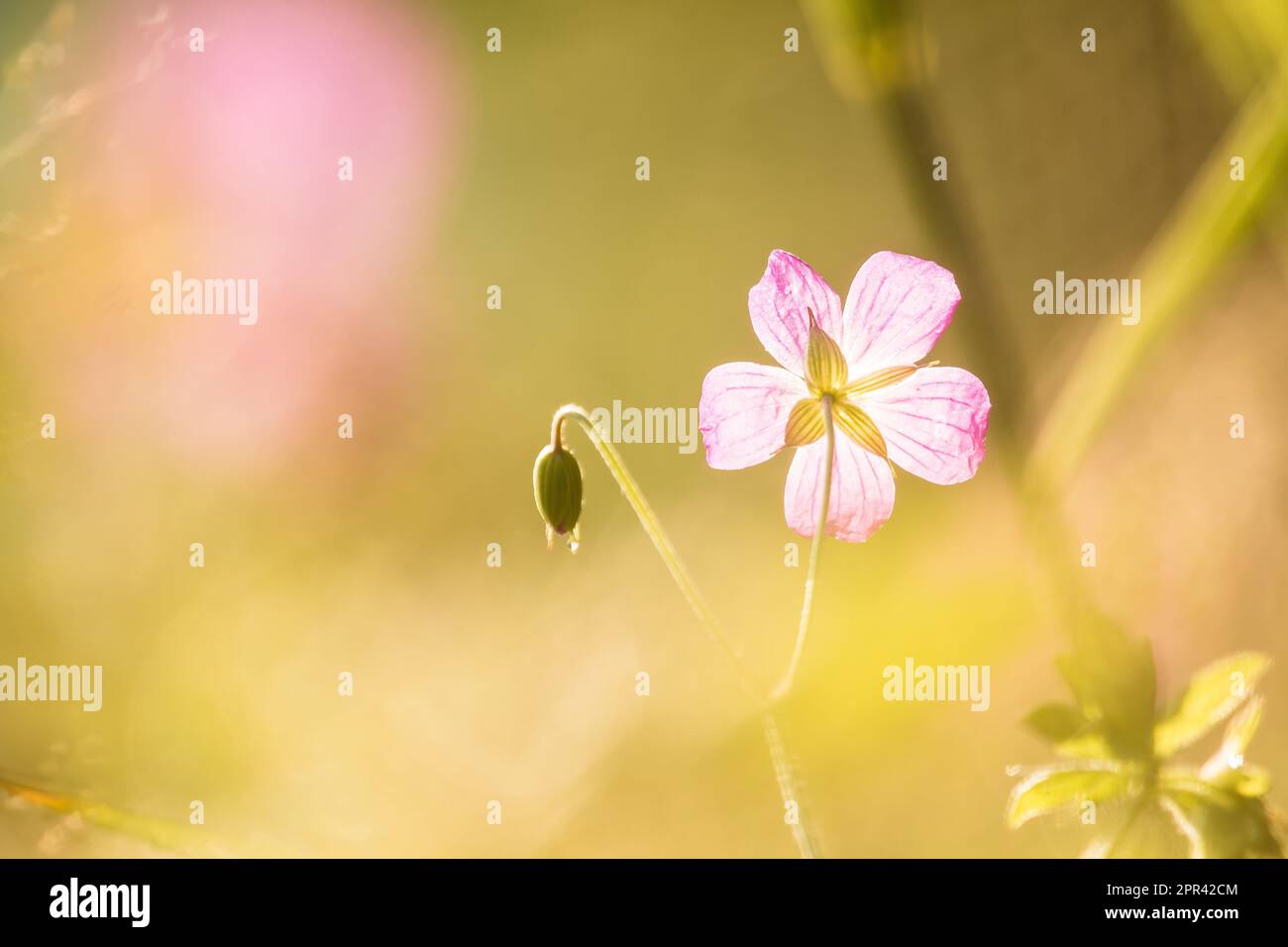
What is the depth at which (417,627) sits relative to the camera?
6.10 feet

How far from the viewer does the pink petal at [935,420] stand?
0.78m

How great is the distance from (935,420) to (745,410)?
16 centimetres

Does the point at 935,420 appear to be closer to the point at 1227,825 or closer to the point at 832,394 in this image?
the point at 832,394

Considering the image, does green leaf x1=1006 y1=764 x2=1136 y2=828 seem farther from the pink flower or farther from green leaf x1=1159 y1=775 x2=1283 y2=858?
the pink flower

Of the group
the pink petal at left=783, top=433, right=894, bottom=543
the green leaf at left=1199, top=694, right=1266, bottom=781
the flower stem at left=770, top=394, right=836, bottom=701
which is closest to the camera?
the flower stem at left=770, top=394, right=836, bottom=701

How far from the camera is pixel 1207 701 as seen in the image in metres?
0.80

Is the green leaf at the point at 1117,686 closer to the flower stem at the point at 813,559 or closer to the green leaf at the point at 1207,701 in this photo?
the green leaf at the point at 1207,701

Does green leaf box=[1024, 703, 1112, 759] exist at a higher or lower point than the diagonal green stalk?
lower

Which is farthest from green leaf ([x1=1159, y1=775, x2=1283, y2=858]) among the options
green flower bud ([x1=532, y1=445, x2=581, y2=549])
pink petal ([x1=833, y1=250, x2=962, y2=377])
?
green flower bud ([x1=532, y1=445, x2=581, y2=549])

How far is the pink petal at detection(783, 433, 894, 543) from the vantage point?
824mm

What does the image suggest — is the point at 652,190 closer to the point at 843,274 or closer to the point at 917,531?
the point at 843,274

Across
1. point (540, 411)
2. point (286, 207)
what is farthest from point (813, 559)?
point (286, 207)

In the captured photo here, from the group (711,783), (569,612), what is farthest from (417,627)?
(711,783)

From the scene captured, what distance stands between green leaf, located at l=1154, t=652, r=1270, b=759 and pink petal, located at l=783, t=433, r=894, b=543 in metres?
0.30
